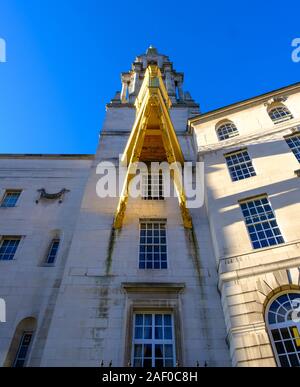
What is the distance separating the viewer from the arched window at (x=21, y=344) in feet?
41.9

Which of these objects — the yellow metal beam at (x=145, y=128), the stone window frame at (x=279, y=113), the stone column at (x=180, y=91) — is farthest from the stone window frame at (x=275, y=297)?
the stone column at (x=180, y=91)

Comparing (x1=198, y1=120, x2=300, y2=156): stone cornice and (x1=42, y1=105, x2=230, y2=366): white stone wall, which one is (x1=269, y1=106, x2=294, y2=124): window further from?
(x1=42, y1=105, x2=230, y2=366): white stone wall

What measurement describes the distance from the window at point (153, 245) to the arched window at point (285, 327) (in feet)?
18.4

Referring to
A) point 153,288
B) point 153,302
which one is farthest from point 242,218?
point 153,302


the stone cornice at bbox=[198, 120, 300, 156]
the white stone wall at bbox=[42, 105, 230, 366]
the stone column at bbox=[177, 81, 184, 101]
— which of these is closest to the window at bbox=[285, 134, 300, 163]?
the stone cornice at bbox=[198, 120, 300, 156]

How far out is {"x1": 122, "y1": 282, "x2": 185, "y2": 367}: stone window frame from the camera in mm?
12156

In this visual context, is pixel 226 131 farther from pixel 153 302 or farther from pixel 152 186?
pixel 153 302

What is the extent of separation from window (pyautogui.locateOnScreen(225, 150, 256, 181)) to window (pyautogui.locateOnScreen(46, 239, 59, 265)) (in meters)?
11.6

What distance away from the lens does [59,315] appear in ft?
41.8

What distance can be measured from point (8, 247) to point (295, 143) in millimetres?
19080

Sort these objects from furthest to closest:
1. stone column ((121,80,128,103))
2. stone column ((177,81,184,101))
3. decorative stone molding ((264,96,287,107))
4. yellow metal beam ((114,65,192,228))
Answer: stone column ((121,80,128,103)) → stone column ((177,81,184,101)) → decorative stone molding ((264,96,287,107)) → yellow metal beam ((114,65,192,228))

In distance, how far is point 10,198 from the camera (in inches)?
817

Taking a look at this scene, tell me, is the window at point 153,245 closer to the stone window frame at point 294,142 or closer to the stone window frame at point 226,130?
the stone window frame at point 226,130

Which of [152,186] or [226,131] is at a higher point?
[226,131]
